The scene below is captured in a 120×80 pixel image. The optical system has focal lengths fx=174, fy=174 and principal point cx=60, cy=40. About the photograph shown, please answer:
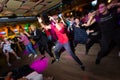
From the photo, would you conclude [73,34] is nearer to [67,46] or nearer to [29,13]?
[67,46]

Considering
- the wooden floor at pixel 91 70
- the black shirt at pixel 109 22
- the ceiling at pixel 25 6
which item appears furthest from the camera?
the ceiling at pixel 25 6

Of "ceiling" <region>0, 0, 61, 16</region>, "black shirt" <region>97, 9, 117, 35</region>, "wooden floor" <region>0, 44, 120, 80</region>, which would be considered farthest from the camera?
"ceiling" <region>0, 0, 61, 16</region>

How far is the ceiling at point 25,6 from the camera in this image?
8.71 meters

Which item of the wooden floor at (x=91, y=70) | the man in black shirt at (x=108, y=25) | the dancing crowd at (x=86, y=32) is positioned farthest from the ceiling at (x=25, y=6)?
Answer: the man in black shirt at (x=108, y=25)

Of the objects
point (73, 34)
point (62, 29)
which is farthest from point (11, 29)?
point (62, 29)

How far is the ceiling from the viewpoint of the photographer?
8.71 m

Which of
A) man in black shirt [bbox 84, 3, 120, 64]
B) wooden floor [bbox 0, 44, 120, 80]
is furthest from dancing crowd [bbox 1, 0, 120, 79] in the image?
wooden floor [bbox 0, 44, 120, 80]

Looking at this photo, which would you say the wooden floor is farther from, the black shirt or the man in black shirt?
the black shirt

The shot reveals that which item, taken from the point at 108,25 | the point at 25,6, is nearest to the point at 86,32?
the point at 108,25

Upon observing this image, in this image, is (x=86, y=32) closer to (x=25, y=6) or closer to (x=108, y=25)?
(x=108, y=25)

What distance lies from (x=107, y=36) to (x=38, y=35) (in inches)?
151

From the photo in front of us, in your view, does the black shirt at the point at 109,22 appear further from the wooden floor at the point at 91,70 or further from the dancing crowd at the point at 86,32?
the wooden floor at the point at 91,70

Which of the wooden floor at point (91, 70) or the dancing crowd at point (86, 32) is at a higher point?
the dancing crowd at point (86, 32)

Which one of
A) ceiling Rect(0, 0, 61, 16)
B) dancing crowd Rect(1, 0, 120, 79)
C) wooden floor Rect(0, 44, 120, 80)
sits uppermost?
ceiling Rect(0, 0, 61, 16)
